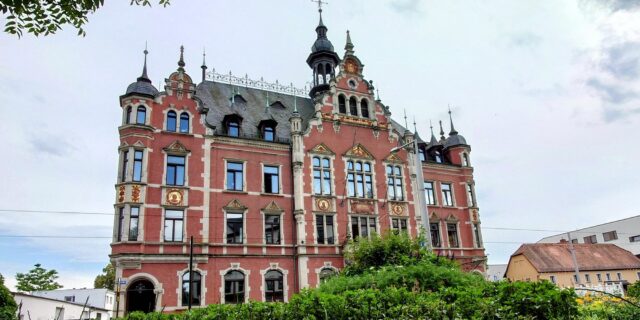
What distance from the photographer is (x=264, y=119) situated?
3259 cm

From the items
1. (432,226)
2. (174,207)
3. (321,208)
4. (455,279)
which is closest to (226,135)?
(174,207)

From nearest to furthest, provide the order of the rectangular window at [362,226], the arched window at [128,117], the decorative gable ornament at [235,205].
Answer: the arched window at [128,117] < the decorative gable ornament at [235,205] < the rectangular window at [362,226]

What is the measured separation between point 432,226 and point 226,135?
1821 centimetres

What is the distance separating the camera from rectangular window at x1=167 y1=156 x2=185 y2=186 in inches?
1114

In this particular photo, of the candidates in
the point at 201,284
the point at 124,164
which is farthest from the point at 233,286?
the point at 124,164

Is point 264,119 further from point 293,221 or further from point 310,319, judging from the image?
point 310,319

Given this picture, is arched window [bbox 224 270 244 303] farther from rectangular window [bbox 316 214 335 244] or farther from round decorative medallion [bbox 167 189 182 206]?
rectangular window [bbox 316 214 335 244]

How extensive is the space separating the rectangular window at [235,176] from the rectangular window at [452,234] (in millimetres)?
17962

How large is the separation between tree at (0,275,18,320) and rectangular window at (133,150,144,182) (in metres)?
10.3

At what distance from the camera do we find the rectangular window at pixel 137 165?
2716cm

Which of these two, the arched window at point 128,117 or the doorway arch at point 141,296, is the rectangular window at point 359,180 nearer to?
the doorway arch at point 141,296

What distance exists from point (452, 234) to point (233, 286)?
19.1m

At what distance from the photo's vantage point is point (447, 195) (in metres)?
38.3

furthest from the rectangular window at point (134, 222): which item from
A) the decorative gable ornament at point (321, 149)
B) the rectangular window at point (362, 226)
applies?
the rectangular window at point (362, 226)
